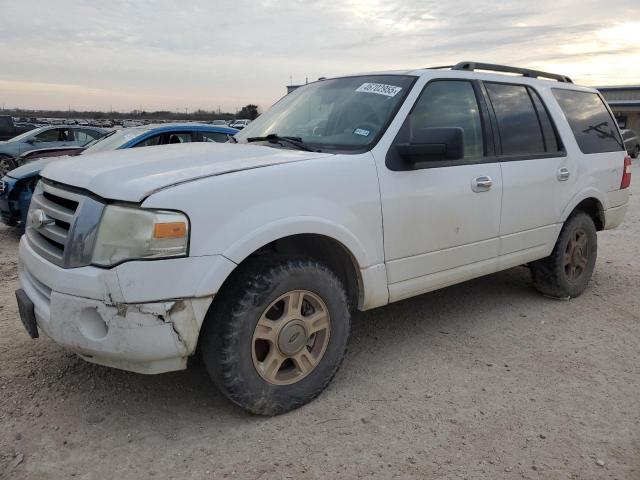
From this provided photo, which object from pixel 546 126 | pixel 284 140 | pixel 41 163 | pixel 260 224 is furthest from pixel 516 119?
pixel 41 163

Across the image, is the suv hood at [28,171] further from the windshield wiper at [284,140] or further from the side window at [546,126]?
the side window at [546,126]

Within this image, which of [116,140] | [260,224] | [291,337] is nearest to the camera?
[260,224]

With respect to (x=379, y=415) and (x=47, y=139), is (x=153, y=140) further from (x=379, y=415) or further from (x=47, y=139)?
(x=47, y=139)

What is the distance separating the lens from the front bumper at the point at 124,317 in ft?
8.00

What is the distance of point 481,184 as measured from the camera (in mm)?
3793

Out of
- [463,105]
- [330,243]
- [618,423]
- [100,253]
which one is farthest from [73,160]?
[618,423]

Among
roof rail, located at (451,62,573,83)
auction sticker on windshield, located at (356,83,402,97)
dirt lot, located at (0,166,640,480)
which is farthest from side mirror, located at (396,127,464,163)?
dirt lot, located at (0,166,640,480)

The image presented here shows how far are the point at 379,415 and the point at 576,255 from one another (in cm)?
298

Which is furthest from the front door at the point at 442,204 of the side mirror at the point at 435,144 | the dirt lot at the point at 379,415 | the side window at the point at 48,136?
the side window at the point at 48,136

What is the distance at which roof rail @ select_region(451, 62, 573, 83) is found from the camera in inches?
164

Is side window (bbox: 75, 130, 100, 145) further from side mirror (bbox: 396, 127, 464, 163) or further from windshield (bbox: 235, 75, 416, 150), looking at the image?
side mirror (bbox: 396, 127, 464, 163)

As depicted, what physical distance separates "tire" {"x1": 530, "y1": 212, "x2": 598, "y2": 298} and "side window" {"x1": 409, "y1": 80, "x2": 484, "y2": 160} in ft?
4.76

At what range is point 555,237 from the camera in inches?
184

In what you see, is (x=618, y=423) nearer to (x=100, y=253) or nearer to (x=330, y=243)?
(x=330, y=243)
